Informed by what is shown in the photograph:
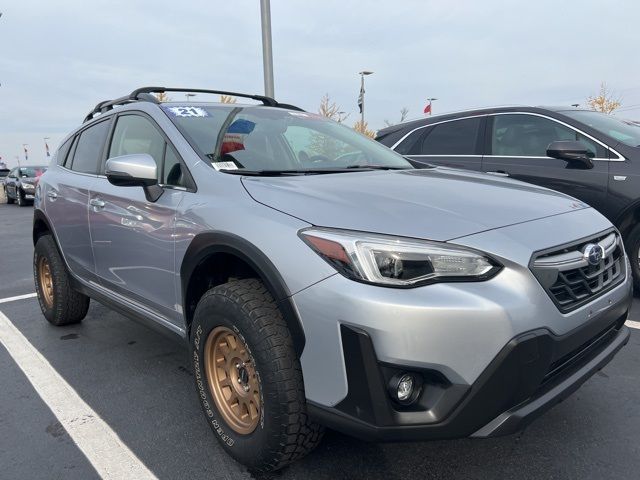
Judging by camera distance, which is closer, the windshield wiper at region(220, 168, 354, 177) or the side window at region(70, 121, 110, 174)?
the windshield wiper at region(220, 168, 354, 177)

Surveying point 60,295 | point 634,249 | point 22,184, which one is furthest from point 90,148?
point 22,184

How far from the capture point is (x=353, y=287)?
1.69 m

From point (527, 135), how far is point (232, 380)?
12.7 ft

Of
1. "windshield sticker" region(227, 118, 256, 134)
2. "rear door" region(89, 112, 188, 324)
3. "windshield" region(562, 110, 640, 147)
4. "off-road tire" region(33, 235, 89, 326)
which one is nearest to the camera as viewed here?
"rear door" region(89, 112, 188, 324)

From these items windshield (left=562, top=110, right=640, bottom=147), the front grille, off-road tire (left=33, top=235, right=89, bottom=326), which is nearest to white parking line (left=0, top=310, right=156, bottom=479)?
off-road tire (left=33, top=235, right=89, bottom=326)

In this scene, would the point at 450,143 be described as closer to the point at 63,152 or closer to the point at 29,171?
the point at 63,152

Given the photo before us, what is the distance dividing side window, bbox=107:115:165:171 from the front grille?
2013mm

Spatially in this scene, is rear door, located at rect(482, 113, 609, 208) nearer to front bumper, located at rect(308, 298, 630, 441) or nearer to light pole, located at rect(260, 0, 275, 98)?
front bumper, located at rect(308, 298, 630, 441)

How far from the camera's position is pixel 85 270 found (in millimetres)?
3566

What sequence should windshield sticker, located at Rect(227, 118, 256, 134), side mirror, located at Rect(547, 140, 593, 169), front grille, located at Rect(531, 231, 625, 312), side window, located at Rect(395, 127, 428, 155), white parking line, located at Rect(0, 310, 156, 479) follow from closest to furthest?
front grille, located at Rect(531, 231, 625, 312) → white parking line, located at Rect(0, 310, 156, 479) → windshield sticker, located at Rect(227, 118, 256, 134) → side mirror, located at Rect(547, 140, 593, 169) → side window, located at Rect(395, 127, 428, 155)

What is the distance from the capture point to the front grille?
5.97 feet

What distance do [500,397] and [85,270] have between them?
116 inches

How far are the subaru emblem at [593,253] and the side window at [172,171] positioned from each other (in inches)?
72.0

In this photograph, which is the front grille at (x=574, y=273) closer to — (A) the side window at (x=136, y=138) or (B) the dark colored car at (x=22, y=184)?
(A) the side window at (x=136, y=138)
